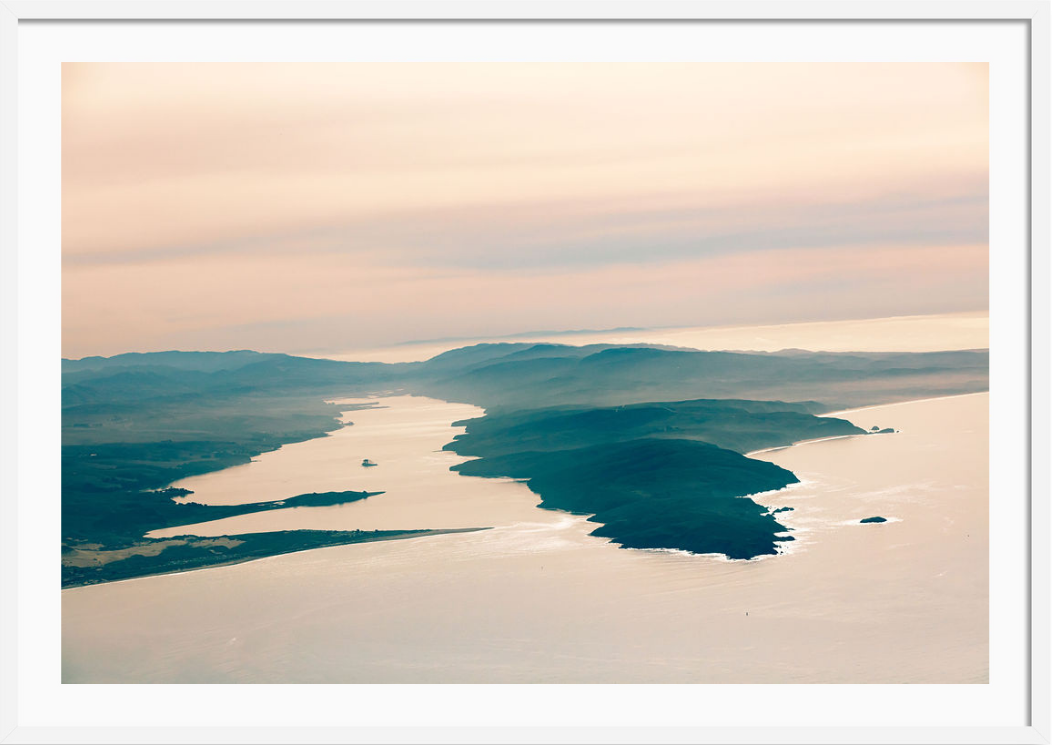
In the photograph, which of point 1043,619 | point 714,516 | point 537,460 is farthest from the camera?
point 537,460

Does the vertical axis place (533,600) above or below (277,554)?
below

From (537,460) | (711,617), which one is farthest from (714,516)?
(537,460)

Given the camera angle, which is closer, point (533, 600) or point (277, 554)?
point (533, 600)

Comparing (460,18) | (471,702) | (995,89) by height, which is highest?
(460,18)

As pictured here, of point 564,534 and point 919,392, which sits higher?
point 919,392

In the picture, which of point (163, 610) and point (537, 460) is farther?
point (537, 460)

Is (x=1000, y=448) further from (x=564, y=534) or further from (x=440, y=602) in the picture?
(x=564, y=534)

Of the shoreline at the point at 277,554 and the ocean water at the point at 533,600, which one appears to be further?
the shoreline at the point at 277,554

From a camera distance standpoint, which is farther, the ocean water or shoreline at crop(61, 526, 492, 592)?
shoreline at crop(61, 526, 492, 592)
